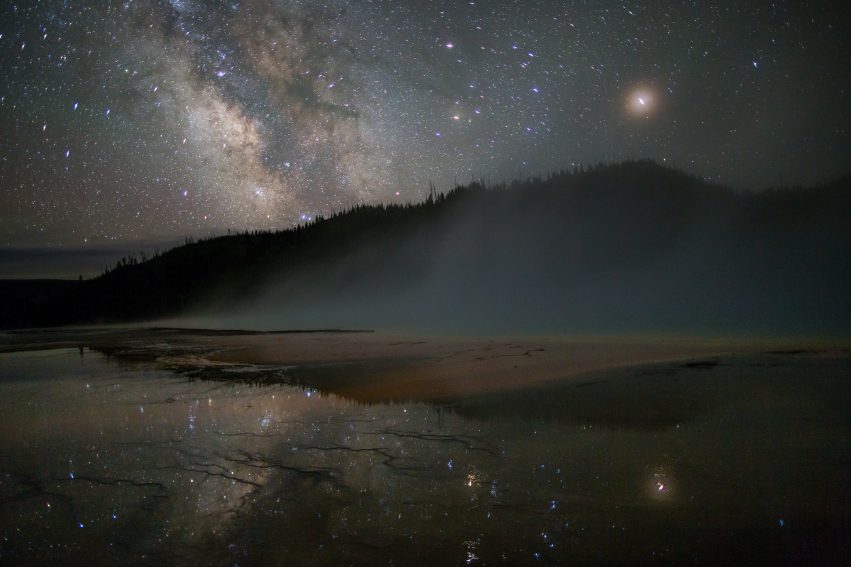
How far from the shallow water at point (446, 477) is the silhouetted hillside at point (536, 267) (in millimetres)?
10729

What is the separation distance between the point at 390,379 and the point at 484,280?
24.6 m

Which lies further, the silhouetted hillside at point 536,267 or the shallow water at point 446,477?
the silhouetted hillside at point 536,267

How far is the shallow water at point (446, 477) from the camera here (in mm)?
2910

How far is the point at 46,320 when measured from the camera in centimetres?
4522

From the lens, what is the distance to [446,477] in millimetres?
3912

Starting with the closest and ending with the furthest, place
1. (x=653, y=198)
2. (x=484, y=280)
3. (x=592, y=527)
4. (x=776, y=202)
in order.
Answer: (x=592, y=527) → (x=776, y=202) → (x=484, y=280) → (x=653, y=198)

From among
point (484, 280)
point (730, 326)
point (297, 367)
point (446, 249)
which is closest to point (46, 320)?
point (446, 249)

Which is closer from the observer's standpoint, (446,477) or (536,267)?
(446,477)

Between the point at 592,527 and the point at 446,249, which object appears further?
the point at 446,249

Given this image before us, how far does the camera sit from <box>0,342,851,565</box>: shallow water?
2.91m

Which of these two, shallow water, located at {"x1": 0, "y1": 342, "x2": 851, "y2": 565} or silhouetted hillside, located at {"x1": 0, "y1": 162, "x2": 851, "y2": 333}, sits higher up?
silhouetted hillside, located at {"x1": 0, "y1": 162, "x2": 851, "y2": 333}

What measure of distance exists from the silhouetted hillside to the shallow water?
422 inches

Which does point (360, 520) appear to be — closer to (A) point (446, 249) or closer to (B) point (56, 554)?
(B) point (56, 554)

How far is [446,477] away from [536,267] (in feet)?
95.2
